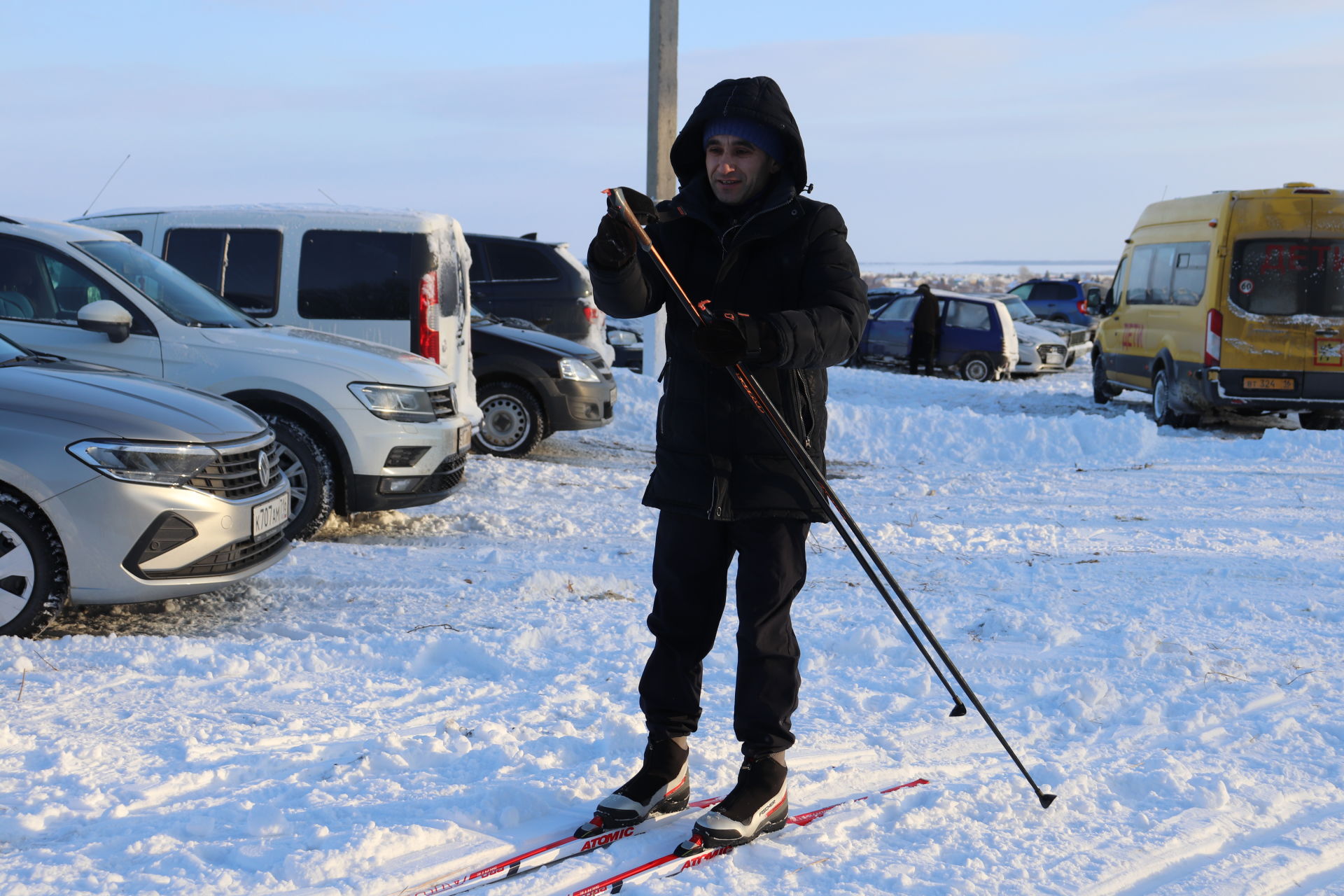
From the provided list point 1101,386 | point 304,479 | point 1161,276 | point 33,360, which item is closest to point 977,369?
point 1101,386

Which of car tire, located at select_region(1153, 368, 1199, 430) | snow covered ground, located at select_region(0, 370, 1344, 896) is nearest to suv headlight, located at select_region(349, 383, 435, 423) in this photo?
snow covered ground, located at select_region(0, 370, 1344, 896)

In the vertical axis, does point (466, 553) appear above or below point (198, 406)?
below

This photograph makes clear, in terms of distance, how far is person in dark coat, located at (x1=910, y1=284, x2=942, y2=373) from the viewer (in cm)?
1894

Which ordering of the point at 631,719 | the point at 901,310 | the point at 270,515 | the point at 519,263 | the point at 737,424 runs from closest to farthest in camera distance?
1. the point at 737,424
2. the point at 631,719
3. the point at 270,515
4. the point at 519,263
5. the point at 901,310

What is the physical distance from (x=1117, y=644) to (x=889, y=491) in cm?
428

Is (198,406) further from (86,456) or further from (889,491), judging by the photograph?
(889,491)

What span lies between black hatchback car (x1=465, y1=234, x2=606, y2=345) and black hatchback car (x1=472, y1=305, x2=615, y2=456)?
1.84m

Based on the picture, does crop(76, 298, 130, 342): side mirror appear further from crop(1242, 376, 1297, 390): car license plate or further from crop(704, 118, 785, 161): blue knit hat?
crop(1242, 376, 1297, 390): car license plate

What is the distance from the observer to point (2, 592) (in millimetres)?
4609

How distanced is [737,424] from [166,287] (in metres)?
4.95

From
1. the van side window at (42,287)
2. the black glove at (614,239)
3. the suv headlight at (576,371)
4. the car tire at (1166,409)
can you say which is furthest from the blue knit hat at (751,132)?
the car tire at (1166,409)

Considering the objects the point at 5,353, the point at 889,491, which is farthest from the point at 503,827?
the point at 889,491

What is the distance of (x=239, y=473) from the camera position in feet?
16.8

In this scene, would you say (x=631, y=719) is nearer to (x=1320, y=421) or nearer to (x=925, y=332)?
(x=1320, y=421)
